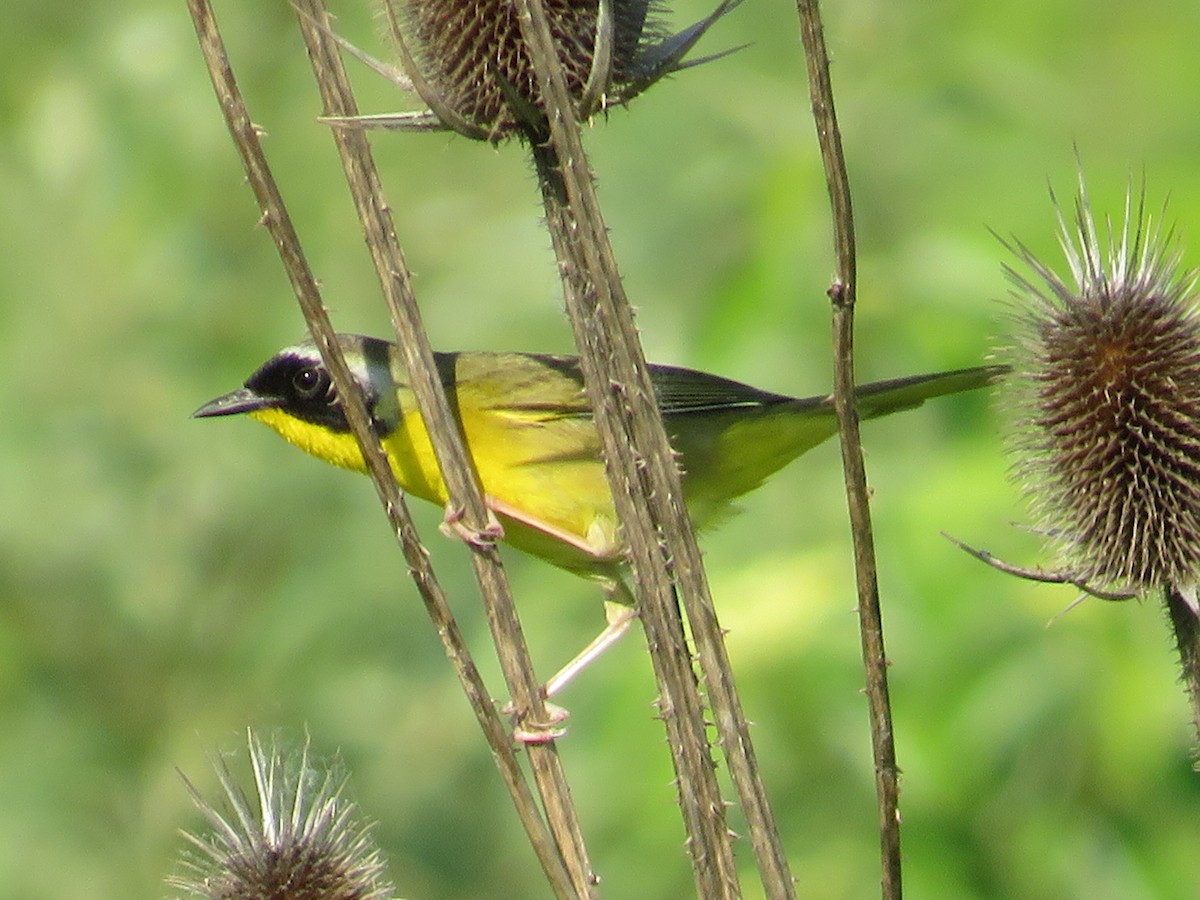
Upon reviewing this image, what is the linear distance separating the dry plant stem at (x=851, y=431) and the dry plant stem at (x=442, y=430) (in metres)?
0.48

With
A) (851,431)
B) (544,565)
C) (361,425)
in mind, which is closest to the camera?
(851,431)

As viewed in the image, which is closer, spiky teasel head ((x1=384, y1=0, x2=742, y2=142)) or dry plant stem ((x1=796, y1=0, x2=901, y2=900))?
dry plant stem ((x1=796, y1=0, x2=901, y2=900))

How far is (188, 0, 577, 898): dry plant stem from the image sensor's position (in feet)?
8.02

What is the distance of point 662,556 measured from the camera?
2.42 m

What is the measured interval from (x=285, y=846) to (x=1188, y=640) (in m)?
1.35

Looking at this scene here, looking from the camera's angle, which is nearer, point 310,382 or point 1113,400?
point 1113,400

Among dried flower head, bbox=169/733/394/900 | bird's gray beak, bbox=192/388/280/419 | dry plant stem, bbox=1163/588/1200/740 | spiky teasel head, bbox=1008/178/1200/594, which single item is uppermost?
bird's gray beak, bbox=192/388/280/419

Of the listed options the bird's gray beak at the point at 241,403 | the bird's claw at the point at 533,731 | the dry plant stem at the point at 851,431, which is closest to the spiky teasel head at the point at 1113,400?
the dry plant stem at the point at 851,431

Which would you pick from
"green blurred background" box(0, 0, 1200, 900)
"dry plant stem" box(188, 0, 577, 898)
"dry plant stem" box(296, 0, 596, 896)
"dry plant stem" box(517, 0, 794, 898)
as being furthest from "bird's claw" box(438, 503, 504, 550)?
"green blurred background" box(0, 0, 1200, 900)

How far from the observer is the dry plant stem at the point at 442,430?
103 inches

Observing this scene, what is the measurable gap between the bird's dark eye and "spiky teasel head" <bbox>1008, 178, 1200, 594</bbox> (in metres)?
2.12

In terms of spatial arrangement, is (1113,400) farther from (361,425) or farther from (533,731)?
(361,425)

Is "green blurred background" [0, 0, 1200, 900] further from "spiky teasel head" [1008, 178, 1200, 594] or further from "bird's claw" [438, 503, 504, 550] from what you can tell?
"bird's claw" [438, 503, 504, 550]

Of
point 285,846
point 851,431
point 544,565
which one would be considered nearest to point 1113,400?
point 851,431
